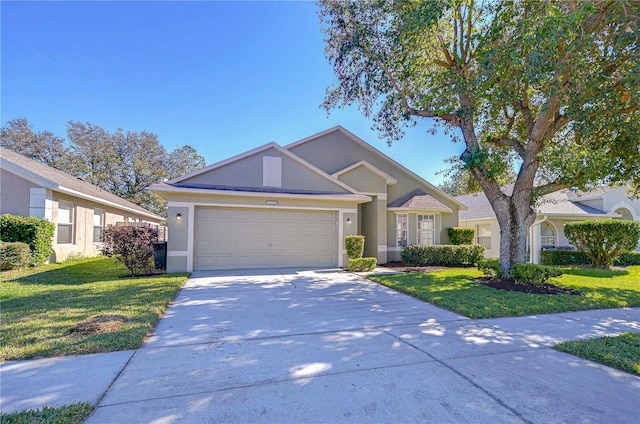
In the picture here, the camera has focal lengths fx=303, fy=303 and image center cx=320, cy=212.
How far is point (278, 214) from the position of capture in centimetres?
1251

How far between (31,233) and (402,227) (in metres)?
15.3

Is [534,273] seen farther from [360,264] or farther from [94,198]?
[94,198]

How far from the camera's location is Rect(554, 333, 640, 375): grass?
12.3 ft

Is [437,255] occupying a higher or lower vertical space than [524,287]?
higher

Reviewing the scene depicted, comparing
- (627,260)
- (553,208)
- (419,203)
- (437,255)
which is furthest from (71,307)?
(627,260)

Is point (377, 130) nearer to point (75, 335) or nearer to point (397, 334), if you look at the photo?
point (397, 334)

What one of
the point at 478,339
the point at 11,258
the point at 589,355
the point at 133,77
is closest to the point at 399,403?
the point at 478,339

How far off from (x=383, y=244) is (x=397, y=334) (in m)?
9.67

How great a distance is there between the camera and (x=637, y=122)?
26.8ft

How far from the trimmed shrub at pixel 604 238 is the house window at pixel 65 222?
2228 centimetres

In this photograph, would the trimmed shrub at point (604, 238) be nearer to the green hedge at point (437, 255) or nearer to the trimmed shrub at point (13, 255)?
the green hedge at point (437, 255)

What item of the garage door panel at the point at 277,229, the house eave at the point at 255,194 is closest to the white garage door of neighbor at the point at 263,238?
the garage door panel at the point at 277,229

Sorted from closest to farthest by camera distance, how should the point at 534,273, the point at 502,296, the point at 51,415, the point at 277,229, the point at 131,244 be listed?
1. the point at 51,415
2. the point at 502,296
3. the point at 534,273
4. the point at 131,244
5. the point at 277,229

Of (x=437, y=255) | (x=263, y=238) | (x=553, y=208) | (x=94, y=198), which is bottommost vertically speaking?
(x=437, y=255)
